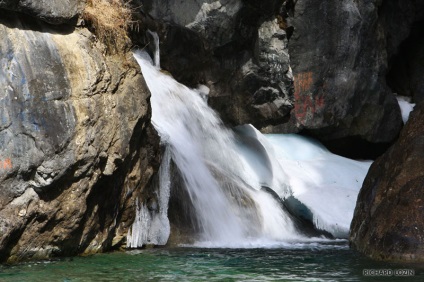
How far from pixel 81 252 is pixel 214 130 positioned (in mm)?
5095

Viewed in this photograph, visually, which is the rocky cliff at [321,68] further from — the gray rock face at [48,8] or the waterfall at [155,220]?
the gray rock face at [48,8]

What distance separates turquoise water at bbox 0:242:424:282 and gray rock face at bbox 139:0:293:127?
464 cm

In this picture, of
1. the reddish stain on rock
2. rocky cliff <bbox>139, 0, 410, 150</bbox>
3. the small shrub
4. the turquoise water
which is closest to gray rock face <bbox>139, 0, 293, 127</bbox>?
rocky cliff <bbox>139, 0, 410, 150</bbox>

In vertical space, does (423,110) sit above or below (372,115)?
below

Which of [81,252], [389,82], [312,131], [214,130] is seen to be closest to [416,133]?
[81,252]

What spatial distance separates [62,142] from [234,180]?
4647mm

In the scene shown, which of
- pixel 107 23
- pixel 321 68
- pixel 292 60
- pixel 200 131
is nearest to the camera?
pixel 107 23

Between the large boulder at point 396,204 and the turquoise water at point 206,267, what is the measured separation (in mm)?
284

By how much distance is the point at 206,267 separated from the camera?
276 inches

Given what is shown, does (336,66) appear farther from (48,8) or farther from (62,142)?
(62,142)

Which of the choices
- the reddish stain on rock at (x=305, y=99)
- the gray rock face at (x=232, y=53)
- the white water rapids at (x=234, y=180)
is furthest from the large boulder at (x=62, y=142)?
the reddish stain on rock at (x=305, y=99)

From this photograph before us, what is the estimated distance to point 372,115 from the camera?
1797 cm

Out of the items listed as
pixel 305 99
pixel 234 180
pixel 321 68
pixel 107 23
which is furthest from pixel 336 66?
pixel 107 23

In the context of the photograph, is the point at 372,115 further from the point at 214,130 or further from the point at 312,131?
the point at 214,130
